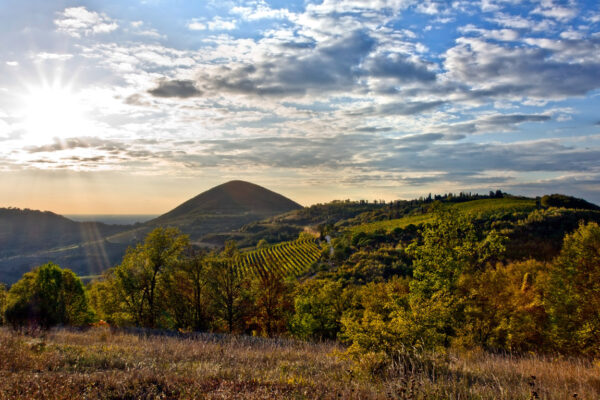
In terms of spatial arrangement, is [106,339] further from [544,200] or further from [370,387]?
[544,200]

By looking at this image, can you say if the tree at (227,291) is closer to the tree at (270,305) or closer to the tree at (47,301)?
the tree at (270,305)

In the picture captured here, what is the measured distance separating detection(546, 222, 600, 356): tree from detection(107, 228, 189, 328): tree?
119 ft

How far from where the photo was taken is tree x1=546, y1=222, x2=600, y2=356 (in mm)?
25875

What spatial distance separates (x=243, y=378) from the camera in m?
7.01

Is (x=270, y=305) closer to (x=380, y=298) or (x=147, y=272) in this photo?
(x=380, y=298)

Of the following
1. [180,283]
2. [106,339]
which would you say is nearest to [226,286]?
[180,283]

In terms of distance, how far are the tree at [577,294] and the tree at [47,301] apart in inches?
1512

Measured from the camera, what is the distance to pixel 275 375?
7.47 meters

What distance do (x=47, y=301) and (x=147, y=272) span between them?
10.6 m

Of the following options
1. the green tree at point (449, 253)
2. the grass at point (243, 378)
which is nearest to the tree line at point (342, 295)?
the green tree at point (449, 253)

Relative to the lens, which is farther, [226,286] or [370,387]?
[226,286]

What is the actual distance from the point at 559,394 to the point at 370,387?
335 centimetres

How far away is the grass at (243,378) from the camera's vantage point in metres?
5.88

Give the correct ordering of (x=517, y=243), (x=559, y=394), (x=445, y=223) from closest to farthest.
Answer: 1. (x=559, y=394)
2. (x=445, y=223)
3. (x=517, y=243)
